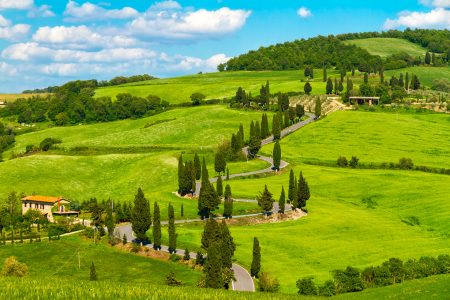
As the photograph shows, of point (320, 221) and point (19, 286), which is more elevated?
point (19, 286)

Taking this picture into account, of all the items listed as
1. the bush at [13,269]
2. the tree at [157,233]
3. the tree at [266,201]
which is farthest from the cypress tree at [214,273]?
the tree at [266,201]

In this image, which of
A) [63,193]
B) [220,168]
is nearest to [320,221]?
[220,168]

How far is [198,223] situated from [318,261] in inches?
1472

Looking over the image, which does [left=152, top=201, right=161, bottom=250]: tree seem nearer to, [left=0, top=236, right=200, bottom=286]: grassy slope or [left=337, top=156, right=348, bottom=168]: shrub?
[left=0, top=236, right=200, bottom=286]: grassy slope

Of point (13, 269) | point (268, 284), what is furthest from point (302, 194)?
point (13, 269)

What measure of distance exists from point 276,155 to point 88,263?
7799cm

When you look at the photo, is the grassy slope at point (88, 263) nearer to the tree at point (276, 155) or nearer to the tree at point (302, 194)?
the tree at point (302, 194)

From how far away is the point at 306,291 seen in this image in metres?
77.0

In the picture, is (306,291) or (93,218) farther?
(93,218)

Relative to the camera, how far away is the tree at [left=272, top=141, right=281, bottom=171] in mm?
167500

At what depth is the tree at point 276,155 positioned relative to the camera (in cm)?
16750

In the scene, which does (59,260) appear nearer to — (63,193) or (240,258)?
(240,258)

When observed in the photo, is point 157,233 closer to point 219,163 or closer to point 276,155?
point 219,163

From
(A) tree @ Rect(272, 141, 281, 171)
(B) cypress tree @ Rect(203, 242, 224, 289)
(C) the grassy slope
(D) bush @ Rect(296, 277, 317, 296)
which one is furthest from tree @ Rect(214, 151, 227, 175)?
(D) bush @ Rect(296, 277, 317, 296)
